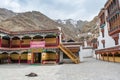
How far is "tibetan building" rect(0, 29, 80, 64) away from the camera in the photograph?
1364 inches

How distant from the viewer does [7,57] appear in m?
37.8

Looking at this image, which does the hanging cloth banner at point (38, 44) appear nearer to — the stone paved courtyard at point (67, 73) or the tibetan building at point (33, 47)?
the tibetan building at point (33, 47)

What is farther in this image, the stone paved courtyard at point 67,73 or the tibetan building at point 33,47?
the tibetan building at point 33,47

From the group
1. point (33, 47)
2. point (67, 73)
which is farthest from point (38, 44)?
point (67, 73)

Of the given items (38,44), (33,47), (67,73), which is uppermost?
(38,44)

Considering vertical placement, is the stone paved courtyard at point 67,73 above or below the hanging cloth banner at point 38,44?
below

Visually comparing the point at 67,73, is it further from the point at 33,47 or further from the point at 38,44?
the point at 33,47

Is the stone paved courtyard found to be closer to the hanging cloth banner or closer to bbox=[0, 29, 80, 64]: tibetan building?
bbox=[0, 29, 80, 64]: tibetan building

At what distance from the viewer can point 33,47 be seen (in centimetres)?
3506

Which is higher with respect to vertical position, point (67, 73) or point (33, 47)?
point (33, 47)

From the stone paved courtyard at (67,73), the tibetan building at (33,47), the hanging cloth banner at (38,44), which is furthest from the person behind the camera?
the hanging cloth banner at (38,44)

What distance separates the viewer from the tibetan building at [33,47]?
114 feet

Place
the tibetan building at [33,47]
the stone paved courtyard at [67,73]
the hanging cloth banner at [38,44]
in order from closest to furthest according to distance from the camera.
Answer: the stone paved courtyard at [67,73], the tibetan building at [33,47], the hanging cloth banner at [38,44]

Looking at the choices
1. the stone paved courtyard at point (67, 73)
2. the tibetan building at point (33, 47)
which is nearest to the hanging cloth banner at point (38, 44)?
the tibetan building at point (33, 47)
